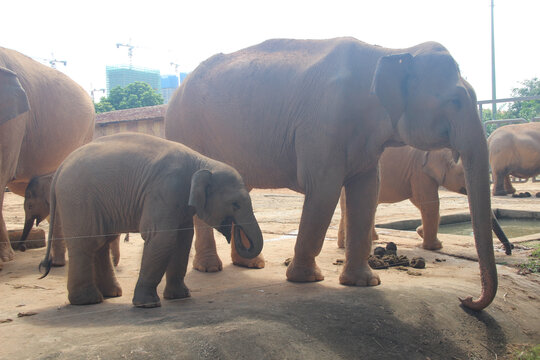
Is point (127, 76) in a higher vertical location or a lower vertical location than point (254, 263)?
higher

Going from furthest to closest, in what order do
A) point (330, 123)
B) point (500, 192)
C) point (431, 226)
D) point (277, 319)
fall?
point (500, 192)
point (431, 226)
point (330, 123)
point (277, 319)

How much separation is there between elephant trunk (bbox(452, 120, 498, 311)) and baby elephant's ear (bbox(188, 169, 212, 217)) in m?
1.85

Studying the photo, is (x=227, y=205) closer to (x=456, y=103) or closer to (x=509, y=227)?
(x=456, y=103)

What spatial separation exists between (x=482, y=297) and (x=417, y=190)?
337cm

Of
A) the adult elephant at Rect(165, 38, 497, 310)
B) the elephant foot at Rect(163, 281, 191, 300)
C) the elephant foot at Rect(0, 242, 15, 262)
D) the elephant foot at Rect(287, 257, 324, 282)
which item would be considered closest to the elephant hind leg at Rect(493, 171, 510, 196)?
the adult elephant at Rect(165, 38, 497, 310)

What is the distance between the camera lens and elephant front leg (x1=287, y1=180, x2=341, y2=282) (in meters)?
4.60

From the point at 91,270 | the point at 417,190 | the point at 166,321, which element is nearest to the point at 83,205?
the point at 91,270

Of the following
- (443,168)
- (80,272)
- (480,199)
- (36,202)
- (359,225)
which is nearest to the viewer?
(480,199)

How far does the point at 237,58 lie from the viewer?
577 cm

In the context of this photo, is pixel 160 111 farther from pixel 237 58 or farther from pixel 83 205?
pixel 83 205

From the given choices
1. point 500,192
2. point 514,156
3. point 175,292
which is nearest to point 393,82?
point 175,292

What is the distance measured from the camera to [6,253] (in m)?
6.20

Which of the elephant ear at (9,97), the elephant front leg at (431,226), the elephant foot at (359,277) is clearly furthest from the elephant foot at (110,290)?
the elephant front leg at (431,226)

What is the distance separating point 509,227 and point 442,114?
6.26 metres
